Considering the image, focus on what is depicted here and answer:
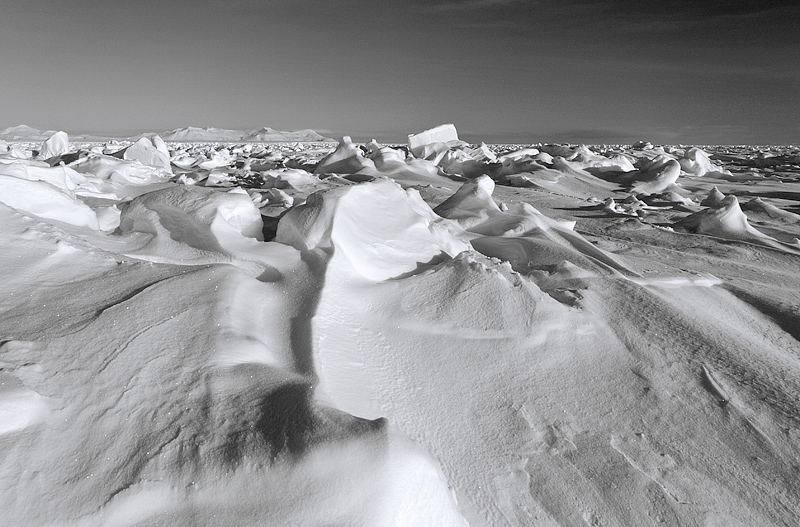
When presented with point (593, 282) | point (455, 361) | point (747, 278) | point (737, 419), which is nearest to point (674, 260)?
point (747, 278)

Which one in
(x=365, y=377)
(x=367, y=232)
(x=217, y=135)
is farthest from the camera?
(x=217, y=135)

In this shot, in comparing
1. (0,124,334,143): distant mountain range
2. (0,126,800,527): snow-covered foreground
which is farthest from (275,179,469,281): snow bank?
(0,124,334,143): distant mountain range

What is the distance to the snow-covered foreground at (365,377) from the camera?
124 cm

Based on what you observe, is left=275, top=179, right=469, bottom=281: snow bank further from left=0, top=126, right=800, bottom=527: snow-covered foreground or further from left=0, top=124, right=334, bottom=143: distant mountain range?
left=0, top=124, right=334, bottom=143: distant mountain range

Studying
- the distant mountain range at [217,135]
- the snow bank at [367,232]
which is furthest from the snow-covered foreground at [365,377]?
the distant mountain range at [217,135]

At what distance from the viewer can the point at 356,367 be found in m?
1.85

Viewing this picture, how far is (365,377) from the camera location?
1824 mm

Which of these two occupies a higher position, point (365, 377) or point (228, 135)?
point (365, 377)

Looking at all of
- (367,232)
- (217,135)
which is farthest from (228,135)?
(367,232)

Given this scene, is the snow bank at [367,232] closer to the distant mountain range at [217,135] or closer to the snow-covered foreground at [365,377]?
the snow-covered foreground at [365,377]

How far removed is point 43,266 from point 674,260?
13.6ft

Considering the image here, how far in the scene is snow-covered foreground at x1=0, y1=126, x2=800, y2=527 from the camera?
1240 millimetres

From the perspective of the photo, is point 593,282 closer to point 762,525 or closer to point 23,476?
point 762,525

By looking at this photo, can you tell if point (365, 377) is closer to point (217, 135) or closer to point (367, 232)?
point (367, 232)
